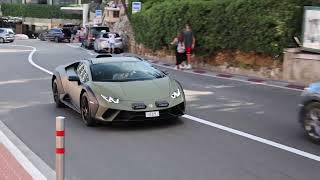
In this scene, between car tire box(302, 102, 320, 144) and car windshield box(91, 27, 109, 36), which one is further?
car windshield box(91, 27, 109, 36)

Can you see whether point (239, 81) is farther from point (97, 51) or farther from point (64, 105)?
point (97, 51)

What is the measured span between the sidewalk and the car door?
2.96 meters

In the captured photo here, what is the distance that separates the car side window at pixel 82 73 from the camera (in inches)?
436

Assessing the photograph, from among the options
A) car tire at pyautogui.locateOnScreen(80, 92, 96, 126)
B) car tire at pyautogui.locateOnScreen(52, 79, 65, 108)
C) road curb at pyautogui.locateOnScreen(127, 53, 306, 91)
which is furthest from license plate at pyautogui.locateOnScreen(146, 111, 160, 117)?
road curb at pyautogui.locateOnScreen(127, 53, 306, 91)

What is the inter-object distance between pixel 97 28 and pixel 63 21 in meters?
49.3

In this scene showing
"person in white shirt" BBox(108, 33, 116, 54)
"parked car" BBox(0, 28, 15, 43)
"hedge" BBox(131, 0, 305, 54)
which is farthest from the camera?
"parked car" BBox(0, 28, 15, 43)

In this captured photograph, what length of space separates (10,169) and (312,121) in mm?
4615

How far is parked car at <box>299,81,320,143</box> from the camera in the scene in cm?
891

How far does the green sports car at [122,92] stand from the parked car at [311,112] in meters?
2.20

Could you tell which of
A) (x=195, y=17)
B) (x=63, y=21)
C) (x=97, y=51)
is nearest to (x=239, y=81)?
(x=195, y=17)

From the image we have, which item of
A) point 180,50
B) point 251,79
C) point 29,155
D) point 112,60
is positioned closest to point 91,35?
point 180,50

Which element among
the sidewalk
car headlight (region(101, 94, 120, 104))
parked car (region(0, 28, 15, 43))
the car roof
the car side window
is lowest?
parked car (region(0, 28, 15, 43))

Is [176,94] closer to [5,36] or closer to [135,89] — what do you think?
[135,89]

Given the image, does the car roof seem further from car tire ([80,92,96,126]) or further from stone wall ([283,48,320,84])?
stone wall ([283,48,320,84])
